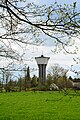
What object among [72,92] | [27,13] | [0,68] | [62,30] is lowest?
[72,92]

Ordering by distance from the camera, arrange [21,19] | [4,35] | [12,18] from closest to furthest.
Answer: [21,19] → [12,18] → [4,35]

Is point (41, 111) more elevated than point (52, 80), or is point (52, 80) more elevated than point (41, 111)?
point (52, 80)

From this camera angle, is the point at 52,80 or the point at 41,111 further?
the point at 52,80

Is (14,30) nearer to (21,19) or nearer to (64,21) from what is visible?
(21,19)

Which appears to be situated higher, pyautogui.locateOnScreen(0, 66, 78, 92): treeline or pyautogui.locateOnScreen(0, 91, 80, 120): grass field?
pyautogui.locateOnScreen(0, 66, 78, 92): treeline

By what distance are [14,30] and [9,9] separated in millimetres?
1035

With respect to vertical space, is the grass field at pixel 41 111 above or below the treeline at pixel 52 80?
below

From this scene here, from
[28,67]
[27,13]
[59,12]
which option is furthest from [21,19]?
[28,67]

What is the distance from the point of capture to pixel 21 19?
7.05 metres

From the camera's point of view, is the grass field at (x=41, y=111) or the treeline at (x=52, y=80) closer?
the treeline at (x=52, y=80)

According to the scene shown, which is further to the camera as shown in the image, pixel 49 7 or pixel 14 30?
pixel 14 30

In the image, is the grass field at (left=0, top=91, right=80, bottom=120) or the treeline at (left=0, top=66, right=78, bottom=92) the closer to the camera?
the treeline at (left=0, top=66, right=78, bottom=92)

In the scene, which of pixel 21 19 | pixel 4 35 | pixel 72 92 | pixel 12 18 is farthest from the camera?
pixel 4 35

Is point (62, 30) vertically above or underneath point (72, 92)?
above
